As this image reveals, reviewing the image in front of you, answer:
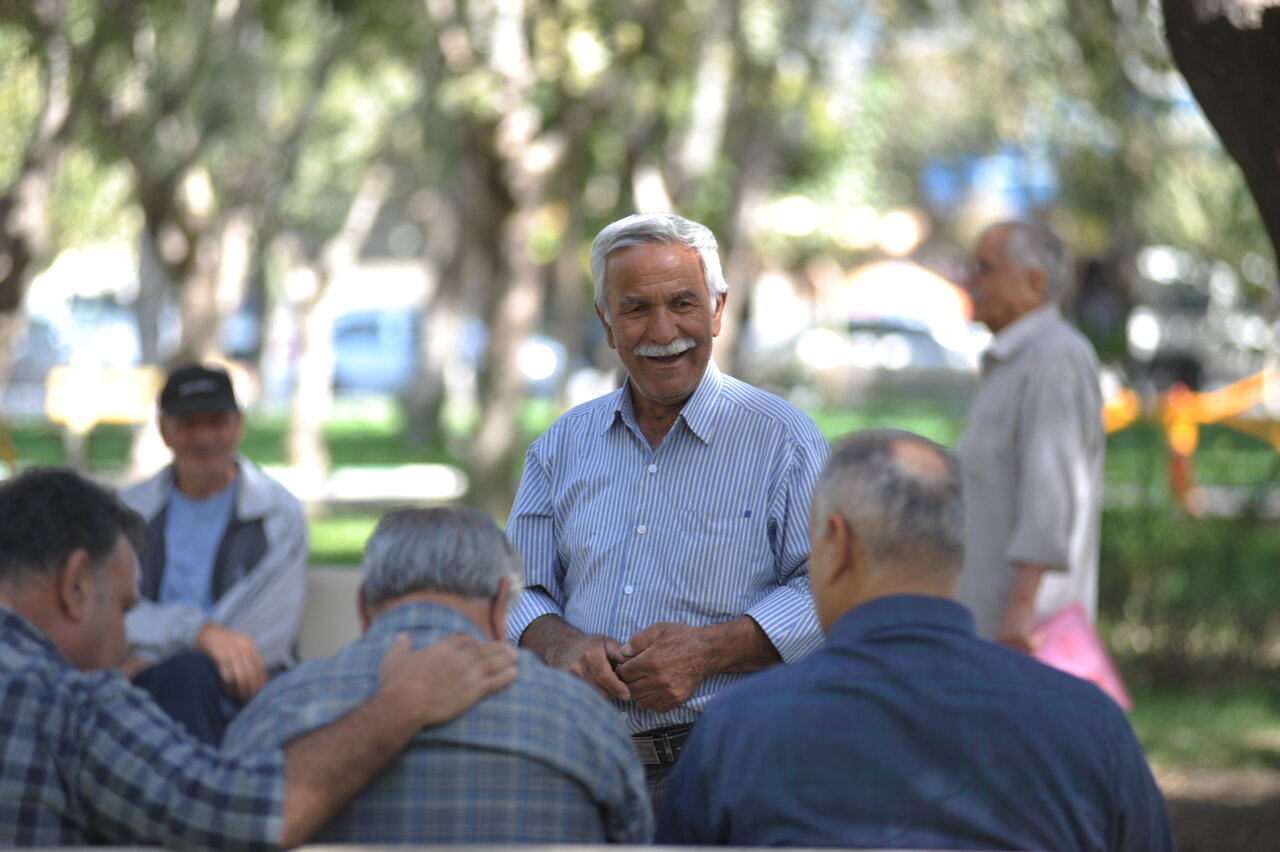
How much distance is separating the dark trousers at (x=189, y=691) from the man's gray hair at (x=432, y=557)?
203cm

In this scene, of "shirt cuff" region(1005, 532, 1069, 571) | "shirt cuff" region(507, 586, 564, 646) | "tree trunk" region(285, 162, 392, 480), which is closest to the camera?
"shirt cuff" region(507, 586, 564, 646)

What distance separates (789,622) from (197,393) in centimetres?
269

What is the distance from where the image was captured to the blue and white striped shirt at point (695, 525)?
3412 millimetres

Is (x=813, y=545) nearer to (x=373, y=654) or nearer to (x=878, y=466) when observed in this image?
(x=878, y=466)

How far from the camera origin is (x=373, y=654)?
258 centimetres

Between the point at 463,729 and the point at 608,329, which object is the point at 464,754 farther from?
the point at 608,329

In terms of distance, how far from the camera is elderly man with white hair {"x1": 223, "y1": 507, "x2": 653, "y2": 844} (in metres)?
2.53

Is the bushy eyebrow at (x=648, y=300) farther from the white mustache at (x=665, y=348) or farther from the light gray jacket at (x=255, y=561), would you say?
the light gray jacket at (x=255, y=561)

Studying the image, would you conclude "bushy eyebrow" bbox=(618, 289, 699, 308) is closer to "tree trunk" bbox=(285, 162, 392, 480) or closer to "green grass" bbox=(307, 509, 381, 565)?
"green grass" bbox=(307, 509, 381, 565)

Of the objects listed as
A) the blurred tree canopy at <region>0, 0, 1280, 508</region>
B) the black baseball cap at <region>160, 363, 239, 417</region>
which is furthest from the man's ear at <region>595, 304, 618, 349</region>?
the blurred tree canopy at <region>0, 0, 1280, 508</region>

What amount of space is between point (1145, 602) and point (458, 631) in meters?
7.39

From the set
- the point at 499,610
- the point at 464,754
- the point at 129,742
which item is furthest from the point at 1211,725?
the point at 129,742

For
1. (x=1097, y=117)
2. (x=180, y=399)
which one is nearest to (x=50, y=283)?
(x=1097, y=117)

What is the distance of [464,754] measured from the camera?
2527mm
